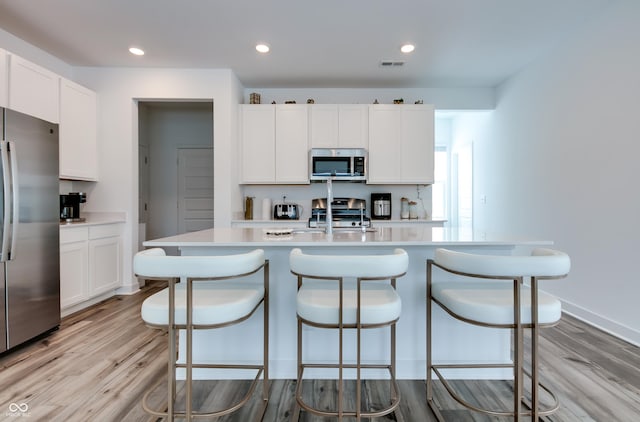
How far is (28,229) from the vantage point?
2330 mm

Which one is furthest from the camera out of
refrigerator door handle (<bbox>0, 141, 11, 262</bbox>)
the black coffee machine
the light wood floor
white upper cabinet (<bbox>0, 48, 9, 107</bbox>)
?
the black coffee machine

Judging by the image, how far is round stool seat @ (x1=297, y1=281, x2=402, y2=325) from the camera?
1.38 m

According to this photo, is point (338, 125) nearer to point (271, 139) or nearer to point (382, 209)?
point (271, 139)

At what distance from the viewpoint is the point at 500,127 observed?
4363 millimetres

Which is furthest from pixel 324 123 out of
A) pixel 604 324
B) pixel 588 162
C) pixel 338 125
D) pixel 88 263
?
pixel 604 324

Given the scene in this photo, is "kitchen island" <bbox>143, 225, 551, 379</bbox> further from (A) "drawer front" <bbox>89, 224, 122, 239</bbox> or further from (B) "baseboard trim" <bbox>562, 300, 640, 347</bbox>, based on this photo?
(A) "drawer front" <bbox>89, 224, 122, 239</bbox>

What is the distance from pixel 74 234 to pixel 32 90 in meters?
1.34

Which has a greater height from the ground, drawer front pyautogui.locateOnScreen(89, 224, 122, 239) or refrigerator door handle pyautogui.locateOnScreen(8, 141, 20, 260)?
refrigerator door handle pyautogui.locateOnScreen(8, 141, 20, 260)

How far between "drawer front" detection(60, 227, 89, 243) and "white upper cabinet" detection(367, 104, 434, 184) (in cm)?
320

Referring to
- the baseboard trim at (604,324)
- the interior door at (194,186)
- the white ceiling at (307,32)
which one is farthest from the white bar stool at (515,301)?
the interior door at (194,186)

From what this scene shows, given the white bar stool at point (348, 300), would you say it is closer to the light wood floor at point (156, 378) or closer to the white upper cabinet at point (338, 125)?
the light wood floor at point (156, 378)

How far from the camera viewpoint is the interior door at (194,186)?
517 centimetres

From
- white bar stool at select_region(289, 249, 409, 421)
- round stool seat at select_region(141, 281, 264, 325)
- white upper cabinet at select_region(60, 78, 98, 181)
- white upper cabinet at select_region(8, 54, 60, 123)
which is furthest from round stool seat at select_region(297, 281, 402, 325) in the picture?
white upper cabinet at select_region(60, 78, 98, 181)

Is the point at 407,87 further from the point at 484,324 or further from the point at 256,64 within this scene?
the point at 484,324
